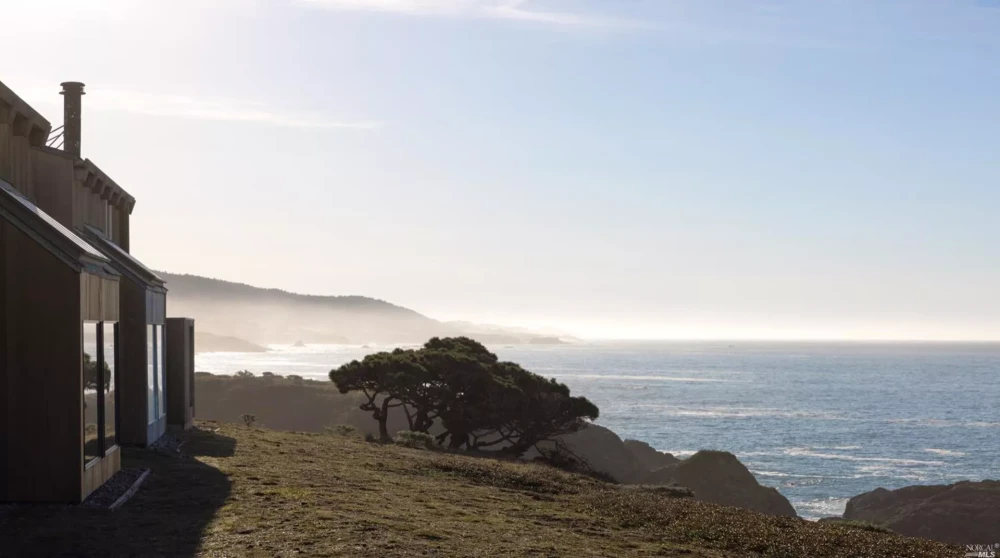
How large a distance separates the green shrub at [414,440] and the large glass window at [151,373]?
1263 centimetres

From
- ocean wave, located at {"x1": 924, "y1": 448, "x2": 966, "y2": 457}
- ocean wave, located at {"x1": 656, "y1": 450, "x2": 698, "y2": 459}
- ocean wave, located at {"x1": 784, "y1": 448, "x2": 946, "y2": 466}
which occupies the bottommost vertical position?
ocean wave, located at {"x1": 924, "y1": 448, "x2": 966, "y2": 457}

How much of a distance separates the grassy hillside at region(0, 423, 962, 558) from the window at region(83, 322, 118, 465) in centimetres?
112

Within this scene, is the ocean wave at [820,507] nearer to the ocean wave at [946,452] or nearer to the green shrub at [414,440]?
the green shrub at [414,440]

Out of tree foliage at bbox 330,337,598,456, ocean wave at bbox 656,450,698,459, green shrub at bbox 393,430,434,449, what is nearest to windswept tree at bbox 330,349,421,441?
tree foliage at bbox 330,337,598,456

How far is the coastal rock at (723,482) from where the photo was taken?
45562mm

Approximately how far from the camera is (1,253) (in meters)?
13.9

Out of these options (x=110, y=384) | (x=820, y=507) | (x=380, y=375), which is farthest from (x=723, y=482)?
(x=110, y=384)

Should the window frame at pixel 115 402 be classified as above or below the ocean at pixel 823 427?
above

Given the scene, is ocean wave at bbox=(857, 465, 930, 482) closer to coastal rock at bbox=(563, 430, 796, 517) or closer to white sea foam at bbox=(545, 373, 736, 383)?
coastal rock at bbox=(563, 430, 796, 517)

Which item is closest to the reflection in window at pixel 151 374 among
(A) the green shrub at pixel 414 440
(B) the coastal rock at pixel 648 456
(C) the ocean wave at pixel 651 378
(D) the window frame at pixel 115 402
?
(D) the window frame at pixel 115 402

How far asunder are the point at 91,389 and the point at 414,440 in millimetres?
21343

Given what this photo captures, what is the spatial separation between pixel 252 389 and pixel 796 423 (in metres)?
59.0

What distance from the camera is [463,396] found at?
40531mm

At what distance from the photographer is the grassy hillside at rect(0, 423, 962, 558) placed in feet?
41.0
